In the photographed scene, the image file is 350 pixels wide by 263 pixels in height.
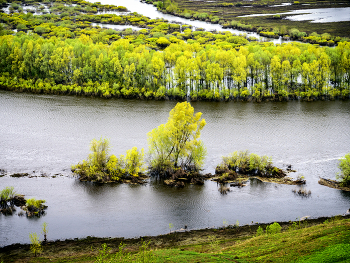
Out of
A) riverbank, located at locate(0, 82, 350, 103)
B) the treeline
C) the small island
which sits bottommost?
the small island

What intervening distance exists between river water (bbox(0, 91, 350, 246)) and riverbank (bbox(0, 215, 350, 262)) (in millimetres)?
1450

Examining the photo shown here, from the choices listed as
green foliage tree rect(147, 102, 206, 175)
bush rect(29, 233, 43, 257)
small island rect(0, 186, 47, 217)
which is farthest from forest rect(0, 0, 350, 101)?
bush rect(29, 233, 43, 257)

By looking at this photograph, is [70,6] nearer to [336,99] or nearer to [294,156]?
[336,99]

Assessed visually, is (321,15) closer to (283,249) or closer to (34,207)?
(283,249)

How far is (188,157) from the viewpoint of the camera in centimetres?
4541

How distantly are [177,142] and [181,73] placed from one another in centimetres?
3225

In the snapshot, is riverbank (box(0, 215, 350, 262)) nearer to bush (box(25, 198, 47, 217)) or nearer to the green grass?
the green grass

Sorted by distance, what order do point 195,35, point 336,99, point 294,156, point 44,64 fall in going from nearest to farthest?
point 294,156
point 336,99
point 44,64
point 195,35

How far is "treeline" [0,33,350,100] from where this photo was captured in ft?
243

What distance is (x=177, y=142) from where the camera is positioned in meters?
44.6

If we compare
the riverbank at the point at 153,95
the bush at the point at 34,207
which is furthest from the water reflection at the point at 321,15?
the bush at the point at 34,207

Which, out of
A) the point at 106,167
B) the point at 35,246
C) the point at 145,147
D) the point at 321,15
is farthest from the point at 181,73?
the point at 321,15

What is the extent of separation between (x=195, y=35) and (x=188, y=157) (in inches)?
3218

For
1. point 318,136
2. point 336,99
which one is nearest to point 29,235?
point 318,136
